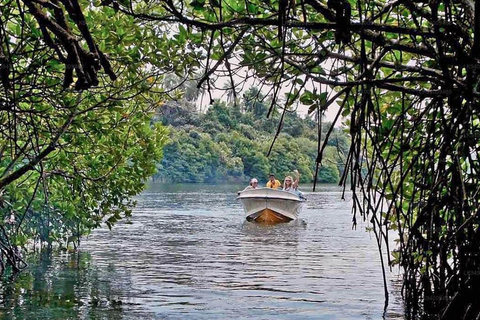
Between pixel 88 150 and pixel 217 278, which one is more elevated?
pixel 88 150

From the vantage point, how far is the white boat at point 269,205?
3133 centimetres

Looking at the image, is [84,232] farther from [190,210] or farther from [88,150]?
[190,210]

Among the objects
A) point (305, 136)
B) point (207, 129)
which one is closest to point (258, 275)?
point (305, 136)

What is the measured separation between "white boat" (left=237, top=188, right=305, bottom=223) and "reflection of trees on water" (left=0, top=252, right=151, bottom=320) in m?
15.5

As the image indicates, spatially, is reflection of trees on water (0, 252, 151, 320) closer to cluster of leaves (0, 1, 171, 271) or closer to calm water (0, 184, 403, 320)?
calm water (0, 184, 403, 320)

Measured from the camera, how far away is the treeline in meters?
82.0

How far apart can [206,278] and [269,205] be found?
16.8 metres

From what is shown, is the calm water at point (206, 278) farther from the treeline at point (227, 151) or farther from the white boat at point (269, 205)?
the treeline at point (227, 151)

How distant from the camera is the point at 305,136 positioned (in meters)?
84.4

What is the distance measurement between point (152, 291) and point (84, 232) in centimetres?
437

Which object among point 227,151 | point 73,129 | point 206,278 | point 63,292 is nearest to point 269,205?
point 206,278

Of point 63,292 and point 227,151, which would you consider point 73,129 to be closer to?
point 63,292

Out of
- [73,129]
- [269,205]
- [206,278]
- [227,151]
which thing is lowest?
[206,278]

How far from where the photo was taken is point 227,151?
89375mm
